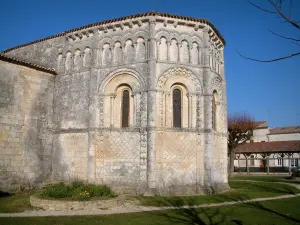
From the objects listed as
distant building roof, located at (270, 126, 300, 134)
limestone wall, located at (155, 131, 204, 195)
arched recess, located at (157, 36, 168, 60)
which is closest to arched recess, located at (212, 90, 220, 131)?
limestone wall, located at (155, 131, 204, 195)

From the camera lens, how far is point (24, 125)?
17.2m

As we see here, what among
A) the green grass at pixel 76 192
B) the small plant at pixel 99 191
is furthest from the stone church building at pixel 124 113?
the green grass at pixel 76 192

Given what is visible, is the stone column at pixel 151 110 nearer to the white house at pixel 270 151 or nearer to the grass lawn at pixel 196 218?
the grass lawn at pixel 196 218

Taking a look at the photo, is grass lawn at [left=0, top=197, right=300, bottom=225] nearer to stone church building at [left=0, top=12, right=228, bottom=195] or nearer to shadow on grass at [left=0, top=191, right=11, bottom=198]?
stone church building at [left=0, top=12, right=228, bottom=195]

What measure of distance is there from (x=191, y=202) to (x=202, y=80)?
6941 mm

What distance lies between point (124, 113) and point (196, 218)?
320 inches

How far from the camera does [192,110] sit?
1700cm

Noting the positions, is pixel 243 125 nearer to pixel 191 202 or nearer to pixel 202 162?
pixel 202 162

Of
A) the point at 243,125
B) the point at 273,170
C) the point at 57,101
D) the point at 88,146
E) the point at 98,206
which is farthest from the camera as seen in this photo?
the point at 273,170

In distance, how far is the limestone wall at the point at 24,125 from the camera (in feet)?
53.1

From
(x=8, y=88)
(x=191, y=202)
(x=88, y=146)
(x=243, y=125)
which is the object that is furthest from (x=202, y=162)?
(x=243, y=125)

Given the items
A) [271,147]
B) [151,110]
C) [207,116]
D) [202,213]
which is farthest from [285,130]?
[202,213]

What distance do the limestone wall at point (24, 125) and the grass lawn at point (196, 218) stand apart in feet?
21.4

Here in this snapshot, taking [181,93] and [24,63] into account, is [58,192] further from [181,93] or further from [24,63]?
[181,93]
